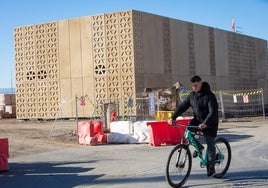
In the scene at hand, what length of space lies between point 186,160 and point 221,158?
89 cm

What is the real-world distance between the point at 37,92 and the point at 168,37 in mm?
9941

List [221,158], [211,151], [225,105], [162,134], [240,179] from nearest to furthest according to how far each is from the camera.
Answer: [240,179] < [211,151] < [221,158] < [162,134] < [225,105]

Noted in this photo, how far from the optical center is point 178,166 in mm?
8359

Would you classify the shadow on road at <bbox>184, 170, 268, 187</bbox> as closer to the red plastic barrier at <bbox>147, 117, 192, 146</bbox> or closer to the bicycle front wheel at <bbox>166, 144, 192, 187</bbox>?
the bicycle front wheel at <bbox>166, 144, 192, 187</bbox>

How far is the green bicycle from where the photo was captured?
27.0ft

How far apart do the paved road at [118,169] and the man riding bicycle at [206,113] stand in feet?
1.66

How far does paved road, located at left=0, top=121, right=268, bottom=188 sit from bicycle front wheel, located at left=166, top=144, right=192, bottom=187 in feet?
0.61

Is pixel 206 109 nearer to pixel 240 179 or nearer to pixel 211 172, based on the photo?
pixel 211 172

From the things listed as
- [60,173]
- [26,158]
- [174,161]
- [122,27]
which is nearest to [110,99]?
[122,27]

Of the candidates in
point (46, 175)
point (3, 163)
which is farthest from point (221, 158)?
point (3, 163)

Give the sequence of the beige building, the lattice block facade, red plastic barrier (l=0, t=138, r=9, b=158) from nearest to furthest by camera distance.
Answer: red plastic barrier (l=0, t=138, r=9, b=158) < the beige building < the lattice block facade

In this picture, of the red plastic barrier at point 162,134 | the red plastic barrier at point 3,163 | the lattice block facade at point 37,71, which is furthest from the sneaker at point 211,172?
the lattice block facade at point 37,71

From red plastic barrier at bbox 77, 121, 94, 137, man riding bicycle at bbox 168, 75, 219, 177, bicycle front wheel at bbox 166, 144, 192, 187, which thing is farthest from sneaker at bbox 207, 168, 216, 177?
red plastic barrier at bbox 77, 121, 94, 137

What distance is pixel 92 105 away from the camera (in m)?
32.7
